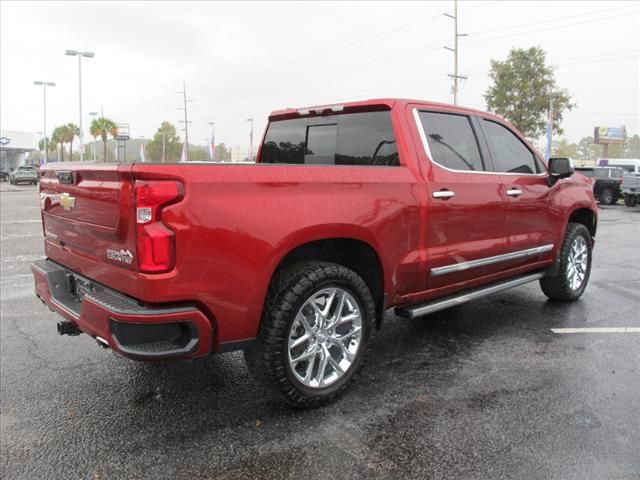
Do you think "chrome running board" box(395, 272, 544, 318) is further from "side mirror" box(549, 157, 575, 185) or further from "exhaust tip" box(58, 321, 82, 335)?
"exhaust tip" box(58, 321, 82, 335)

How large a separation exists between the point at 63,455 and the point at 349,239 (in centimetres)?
194

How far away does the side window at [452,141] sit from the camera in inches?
153

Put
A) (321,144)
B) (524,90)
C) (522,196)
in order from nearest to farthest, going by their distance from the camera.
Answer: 1. (321,144)
2. (522,196)
3. (524,90)

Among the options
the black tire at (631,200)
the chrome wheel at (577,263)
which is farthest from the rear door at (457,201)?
the black tire at (631,200)

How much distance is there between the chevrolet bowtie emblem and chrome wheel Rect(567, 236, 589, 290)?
4.57 meters

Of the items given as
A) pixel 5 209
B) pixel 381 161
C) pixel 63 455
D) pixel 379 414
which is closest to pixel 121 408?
pixel 63 455

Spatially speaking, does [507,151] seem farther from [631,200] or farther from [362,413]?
[631,200]

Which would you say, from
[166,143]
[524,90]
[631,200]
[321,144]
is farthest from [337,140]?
[166,143]

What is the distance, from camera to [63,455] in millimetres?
2711

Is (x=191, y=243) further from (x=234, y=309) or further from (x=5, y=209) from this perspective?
(x=5, y=209)

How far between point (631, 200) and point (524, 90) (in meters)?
34.3

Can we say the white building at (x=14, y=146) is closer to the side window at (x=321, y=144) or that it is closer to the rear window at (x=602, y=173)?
the rear window at (x=602, y=173)

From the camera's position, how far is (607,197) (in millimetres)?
24453

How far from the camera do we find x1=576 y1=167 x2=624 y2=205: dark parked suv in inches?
942
